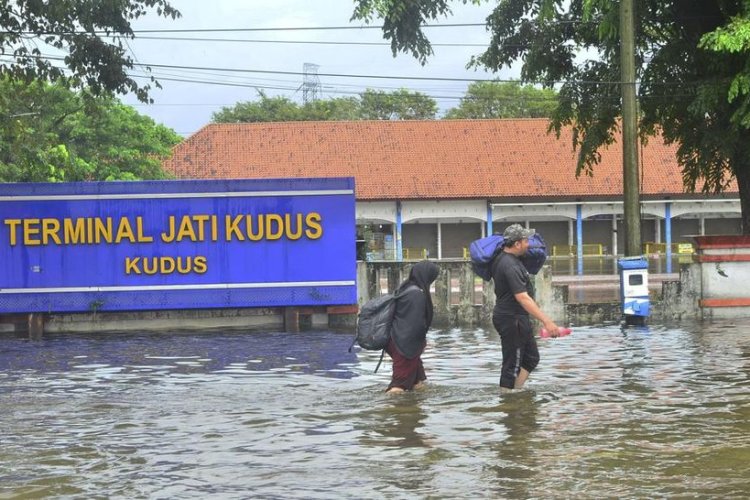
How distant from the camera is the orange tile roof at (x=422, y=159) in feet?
161

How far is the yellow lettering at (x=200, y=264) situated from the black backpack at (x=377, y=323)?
817cm

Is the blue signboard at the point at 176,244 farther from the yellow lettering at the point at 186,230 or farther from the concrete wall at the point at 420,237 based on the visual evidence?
the concrete wall at the point at 420,237

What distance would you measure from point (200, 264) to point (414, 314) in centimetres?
860

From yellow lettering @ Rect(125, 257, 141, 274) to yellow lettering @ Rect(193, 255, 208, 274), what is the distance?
965 mm

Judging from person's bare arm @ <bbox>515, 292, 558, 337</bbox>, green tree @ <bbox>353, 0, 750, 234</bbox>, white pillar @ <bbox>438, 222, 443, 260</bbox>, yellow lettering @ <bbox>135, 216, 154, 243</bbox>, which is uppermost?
green tree @ <bbox>353, 0, 750, 234</bbox>

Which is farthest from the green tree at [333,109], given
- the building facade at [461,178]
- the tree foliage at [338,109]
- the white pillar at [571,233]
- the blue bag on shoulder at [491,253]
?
the blue bag on shoulder at [491,253]

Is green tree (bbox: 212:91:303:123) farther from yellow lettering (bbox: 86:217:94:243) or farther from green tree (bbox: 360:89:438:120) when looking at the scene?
yellow lettering (bbox: 86:217:94:243)

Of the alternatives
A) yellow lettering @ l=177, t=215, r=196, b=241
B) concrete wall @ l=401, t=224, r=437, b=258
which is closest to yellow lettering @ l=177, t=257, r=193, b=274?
yellow lettering @ l=177, t=215, r=196, b=241

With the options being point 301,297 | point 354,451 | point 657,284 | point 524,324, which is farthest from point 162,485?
point 657,284

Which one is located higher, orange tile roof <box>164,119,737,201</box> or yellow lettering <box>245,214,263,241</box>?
orange tile roof <box>164,119,737,201</box>

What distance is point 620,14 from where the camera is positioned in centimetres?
1788

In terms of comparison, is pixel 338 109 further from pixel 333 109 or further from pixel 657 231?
pixel 657 231

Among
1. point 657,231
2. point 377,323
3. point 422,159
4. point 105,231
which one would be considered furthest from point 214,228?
point 657,231

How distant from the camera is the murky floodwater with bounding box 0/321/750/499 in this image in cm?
716
